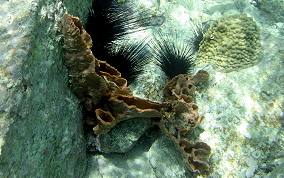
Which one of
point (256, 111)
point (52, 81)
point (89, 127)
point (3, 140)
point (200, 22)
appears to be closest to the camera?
point (3, 140)

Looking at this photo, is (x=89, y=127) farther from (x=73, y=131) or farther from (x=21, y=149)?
(x=21, y=149)

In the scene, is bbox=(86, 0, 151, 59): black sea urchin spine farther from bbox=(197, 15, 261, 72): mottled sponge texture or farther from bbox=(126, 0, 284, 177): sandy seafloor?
bbox=(197, 15, 261, 72): mottled sponge texture

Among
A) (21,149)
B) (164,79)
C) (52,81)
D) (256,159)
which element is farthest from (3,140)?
(256,159)

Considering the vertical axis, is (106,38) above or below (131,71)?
above

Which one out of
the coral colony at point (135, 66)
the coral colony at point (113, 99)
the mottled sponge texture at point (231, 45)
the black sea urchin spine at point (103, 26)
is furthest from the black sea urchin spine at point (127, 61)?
the mottled sponge texture at point (231, 45)

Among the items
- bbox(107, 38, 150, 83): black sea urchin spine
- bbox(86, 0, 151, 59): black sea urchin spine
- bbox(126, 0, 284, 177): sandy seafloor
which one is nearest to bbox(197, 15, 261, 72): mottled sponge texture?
bbox(126, 0, 284, 177): sandy seafloor

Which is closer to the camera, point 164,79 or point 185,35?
point 164,79

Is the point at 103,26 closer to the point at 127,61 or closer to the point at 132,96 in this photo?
the point at 127,61

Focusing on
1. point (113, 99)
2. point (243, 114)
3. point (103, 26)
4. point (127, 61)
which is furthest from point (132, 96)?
point (243, 114)
